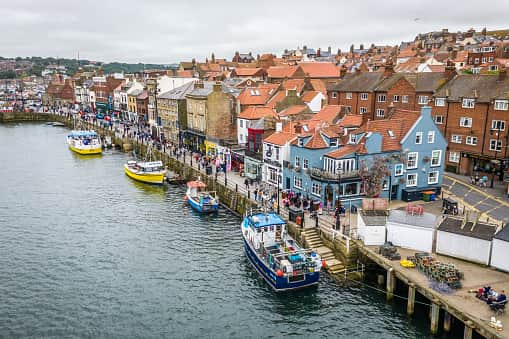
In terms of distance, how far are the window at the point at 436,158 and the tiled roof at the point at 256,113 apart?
869 inches

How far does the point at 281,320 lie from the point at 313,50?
15544 cm

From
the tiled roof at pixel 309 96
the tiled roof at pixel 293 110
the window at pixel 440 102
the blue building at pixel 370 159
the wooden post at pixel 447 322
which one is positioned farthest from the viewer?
the tiled roof at pixel 309 96

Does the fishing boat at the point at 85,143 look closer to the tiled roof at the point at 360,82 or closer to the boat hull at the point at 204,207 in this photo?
the boat hull at the point at 204,207

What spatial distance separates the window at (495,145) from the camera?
48.9 m

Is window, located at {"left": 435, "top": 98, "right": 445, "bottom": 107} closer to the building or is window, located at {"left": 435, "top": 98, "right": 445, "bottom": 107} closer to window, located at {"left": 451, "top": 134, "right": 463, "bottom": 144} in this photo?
window, located at {"left": 451, "top": 134, "right": 463, "bottom": 144}

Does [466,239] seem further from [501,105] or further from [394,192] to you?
[501,105]

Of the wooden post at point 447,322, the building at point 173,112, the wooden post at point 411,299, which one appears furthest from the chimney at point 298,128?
the building at point 173,112

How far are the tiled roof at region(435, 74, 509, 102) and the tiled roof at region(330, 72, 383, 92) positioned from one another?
12677 millimetres

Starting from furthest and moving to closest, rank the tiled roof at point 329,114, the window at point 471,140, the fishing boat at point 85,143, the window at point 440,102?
the fishing boat at point 85,143, the window at point 440,102, the tiled roof at point 329,114, the window at point 471,140

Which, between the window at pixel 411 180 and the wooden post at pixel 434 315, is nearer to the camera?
the wooden post at pixel 434 315

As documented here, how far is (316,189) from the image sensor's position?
42.2 meters

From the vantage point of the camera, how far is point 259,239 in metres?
34.8

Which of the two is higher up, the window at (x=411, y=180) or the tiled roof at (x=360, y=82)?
the tiled roof at (x=360, y=82)

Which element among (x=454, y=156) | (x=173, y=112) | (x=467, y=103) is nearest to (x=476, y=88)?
(x=467, y=103)
